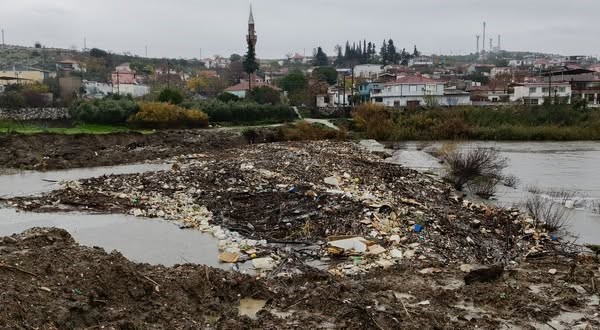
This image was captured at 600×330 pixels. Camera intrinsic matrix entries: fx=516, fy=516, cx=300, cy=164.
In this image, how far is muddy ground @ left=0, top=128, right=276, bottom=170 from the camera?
2058cm

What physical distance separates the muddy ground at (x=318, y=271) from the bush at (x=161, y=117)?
19.3 m

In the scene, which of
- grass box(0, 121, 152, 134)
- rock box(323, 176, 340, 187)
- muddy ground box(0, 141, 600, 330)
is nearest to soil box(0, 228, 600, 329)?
muddy ground box(0, 141, 600, 330)

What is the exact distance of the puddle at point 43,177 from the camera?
15.3 meters

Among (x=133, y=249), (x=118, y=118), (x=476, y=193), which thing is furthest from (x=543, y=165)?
(x=118, y=118)

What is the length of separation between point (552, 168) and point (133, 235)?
19402 millimetres

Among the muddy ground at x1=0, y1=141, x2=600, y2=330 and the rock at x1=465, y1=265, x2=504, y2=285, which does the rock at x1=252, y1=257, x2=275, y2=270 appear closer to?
the muddy ground at x1=0, y1=141, x2=600, y2=330

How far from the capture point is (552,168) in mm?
23062

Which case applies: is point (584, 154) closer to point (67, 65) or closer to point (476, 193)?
point (476, 193)

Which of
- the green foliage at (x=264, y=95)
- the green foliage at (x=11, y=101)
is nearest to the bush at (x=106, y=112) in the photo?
the green foliage at (x=11, y=101)

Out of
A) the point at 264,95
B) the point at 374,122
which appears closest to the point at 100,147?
the point at 374,122

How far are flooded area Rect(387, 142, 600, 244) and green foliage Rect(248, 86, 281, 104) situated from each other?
17781 mm

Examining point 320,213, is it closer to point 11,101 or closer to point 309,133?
point 309,133

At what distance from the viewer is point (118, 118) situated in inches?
1289

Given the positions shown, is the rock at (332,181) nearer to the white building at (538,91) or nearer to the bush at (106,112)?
the bush at (106,112)
